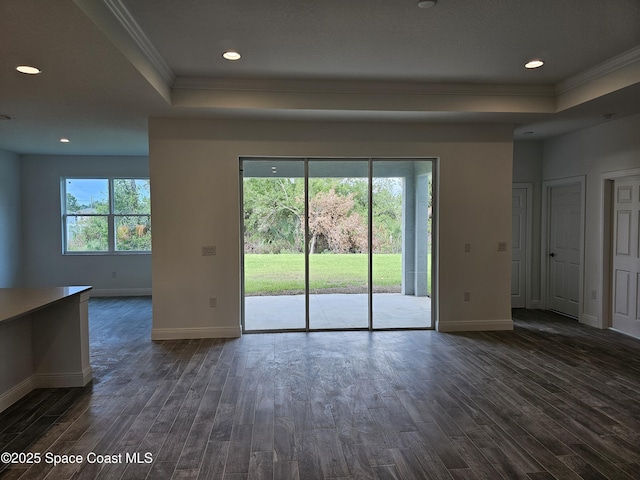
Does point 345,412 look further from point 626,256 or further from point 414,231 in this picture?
point 626,256

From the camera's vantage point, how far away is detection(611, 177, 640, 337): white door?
4892 millimetres

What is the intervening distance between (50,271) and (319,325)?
5704mm

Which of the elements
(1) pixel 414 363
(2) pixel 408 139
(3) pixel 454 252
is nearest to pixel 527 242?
(3) pixel 454 252

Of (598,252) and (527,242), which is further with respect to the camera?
(527,242)

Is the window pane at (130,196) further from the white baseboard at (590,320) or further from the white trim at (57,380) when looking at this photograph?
the white baseboard at (590,320)

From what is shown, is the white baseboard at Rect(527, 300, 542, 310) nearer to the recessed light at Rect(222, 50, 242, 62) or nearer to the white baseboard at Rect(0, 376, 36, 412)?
the recessed light at Rect(222, 50, 242, 62)

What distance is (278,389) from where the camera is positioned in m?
3.39

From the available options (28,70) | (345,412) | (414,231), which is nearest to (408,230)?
(414,231)

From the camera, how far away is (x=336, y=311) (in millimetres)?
5406

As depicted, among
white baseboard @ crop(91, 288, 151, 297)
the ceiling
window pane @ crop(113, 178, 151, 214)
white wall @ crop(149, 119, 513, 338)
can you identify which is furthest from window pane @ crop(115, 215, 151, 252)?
white wall @ crop(149, 119, 513, 338)

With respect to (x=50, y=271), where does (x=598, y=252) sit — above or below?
above

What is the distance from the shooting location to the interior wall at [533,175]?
254 inches

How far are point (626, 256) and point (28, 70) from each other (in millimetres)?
6602

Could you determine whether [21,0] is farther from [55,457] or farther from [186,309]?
[186,309]
